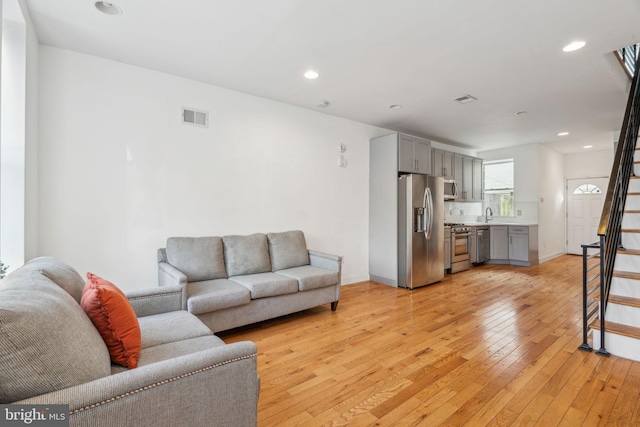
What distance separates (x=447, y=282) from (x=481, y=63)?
3386 mm

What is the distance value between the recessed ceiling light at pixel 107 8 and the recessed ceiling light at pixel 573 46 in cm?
373

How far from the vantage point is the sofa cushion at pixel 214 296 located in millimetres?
2609

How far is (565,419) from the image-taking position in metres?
1.78

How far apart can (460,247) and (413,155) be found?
2162 millimetres

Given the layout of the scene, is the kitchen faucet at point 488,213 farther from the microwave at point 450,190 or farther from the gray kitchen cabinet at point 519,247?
the microwave at point 450,190

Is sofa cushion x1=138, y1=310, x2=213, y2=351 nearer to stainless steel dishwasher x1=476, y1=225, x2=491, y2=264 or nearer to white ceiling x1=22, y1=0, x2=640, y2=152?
white ceiling x1=22, y1=0, x2=640, y2=152

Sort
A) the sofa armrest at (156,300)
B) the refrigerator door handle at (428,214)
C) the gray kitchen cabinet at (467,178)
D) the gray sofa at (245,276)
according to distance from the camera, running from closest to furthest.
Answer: the sofa armrest at (156,300) → the gray sofa at (245,276) → the refrigerator door handle at (428,214) → the gray kitchen cabinet at (467,178)

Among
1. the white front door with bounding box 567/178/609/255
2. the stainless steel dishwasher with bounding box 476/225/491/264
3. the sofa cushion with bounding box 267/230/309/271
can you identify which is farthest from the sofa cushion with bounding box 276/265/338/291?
the white front door with bounding box 567/178/609/255

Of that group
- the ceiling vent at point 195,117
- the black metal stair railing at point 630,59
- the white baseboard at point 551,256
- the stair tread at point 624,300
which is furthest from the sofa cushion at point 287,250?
the white baseboard at point 551,256

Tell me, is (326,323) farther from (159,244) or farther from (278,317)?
(159,244)

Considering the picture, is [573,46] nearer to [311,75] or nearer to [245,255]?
[311,75]

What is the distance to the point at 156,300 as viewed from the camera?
7.50ft

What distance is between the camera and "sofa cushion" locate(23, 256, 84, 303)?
1.56m

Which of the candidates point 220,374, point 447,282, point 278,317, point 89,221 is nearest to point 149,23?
point 89,221
